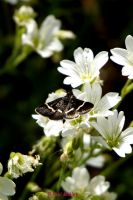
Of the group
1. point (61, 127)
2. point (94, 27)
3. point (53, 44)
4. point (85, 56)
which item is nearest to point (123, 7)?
point (94, 27)

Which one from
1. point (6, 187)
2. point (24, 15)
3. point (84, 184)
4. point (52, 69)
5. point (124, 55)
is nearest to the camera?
point (6, 187)

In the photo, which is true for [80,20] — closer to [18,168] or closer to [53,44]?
[53,44]

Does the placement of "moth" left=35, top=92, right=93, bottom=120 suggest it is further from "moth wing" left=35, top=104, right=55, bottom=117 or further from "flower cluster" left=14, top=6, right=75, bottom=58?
"flower cluster" left=14, top=6, right=75, bottom=58

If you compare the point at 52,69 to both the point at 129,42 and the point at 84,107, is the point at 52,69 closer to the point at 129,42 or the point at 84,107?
the point at 129,42

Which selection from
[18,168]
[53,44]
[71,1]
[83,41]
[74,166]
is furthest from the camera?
[71,1]

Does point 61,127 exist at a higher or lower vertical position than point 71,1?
lower

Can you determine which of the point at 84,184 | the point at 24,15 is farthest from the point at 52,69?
the point at 84,184

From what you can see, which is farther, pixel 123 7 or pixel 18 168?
pixel 123 7
